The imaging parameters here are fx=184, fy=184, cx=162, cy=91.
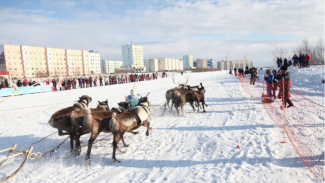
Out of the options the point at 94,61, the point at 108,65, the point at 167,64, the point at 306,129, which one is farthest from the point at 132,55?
the point at 306,129

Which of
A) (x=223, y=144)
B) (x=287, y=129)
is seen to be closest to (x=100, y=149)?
(x=223, y=144)

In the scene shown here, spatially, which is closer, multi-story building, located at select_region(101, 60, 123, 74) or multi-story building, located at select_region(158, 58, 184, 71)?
multi-story building, located at select_region(158, 58, 184, 71)

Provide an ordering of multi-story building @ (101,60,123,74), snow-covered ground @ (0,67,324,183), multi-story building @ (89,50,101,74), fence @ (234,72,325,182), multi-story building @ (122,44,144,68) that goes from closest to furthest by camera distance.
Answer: snow-covered ground @ (0,67,324,183), fence @ (234,72,325,182), multi-story building @ (89,50,101,74), multi-story building @ (122,44,144,68), multi-story building @ (101,60,123,74)

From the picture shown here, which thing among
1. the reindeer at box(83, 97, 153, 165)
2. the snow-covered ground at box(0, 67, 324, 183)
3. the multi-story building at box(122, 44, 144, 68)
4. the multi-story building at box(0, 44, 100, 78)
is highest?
the multi-story building at box(122, 44, 144, 68)

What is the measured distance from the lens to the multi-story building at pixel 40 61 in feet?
173

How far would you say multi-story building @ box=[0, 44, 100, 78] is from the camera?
52812 mm

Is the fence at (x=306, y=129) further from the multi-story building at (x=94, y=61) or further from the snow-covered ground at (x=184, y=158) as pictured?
the multi-story building at (x=94, y=61)

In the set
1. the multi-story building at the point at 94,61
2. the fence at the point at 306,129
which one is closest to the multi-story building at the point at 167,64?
the multi-story building at the point at 94,61

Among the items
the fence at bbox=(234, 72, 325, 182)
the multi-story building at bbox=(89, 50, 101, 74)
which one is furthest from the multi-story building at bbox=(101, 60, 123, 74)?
the fence at bbox=(234, 72, 325, 182)

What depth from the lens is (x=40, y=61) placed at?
201ft

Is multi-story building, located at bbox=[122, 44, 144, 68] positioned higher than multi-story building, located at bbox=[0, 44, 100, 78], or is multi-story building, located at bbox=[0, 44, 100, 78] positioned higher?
multi-story building, located at bbox=[122, 44, 144, 68]

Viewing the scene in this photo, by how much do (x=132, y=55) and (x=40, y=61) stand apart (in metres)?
53.5

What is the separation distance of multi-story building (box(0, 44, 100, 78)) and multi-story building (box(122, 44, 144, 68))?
34996 mm

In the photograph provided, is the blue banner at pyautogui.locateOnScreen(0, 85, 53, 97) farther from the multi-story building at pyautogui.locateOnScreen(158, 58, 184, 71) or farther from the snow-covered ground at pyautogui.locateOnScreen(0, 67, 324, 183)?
the multi-story building at pyautogui.locateOnScreen(158, 58, 184, 71)
